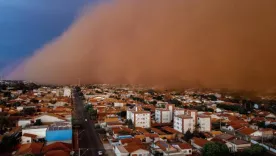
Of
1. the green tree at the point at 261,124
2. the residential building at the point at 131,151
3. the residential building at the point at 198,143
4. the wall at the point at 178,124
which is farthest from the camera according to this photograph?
the green tree at the point at 261,124

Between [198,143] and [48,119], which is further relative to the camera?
[48,119]

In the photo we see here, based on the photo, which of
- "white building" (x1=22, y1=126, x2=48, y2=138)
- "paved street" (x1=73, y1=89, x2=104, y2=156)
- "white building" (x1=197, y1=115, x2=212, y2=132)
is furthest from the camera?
"white building" (x1=197, y1=115, x2=212, y2=132)

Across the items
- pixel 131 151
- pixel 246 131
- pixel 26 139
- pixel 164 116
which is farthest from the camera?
pixel 164 116

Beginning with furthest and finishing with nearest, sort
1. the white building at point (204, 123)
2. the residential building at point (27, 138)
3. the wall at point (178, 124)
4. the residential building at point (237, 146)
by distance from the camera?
1. the white building at point (204, 123)
2. the wall at point (178, 124)
3. the residential building at point (27, 138)
4. the residential building at point (237, 146)

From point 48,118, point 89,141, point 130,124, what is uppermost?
point 48,118

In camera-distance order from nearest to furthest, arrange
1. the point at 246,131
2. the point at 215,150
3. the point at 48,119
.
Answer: the point at 215,150 → the point at 246,131 → the point at 48,119

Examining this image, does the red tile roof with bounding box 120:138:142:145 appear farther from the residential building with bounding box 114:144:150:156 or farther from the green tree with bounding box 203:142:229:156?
the green tree with bounding box 203:142:229:156

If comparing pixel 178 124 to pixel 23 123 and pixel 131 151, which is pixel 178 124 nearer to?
pixel 131 151

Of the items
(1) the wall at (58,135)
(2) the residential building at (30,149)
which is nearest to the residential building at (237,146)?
(1) the wall at (58,135)

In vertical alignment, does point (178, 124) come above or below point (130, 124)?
above

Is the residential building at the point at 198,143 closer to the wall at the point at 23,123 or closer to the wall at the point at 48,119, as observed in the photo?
the wall at the point at 48,119

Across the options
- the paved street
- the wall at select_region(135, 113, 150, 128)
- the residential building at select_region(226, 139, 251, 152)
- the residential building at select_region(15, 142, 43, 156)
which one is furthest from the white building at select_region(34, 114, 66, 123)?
the residential building at select_region(226, 139, 251, 152)

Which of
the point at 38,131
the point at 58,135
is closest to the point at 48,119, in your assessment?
the point at 38,131
